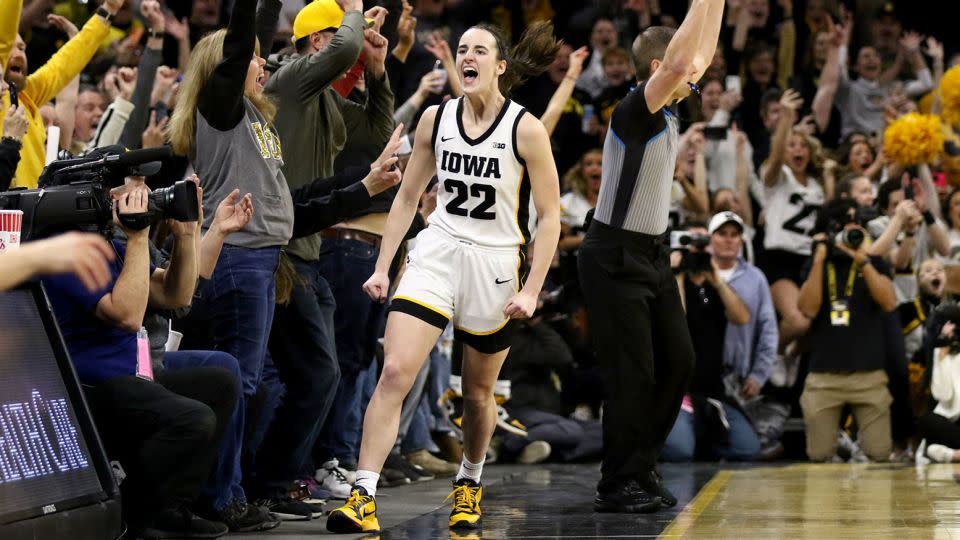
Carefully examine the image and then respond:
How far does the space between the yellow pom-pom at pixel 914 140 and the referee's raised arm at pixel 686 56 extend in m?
6.29

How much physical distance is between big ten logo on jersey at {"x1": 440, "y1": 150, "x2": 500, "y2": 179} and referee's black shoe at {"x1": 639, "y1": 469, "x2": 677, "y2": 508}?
173cm

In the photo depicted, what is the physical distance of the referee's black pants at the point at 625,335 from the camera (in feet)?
21.8

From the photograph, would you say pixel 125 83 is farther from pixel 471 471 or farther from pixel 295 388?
pixel 471 471

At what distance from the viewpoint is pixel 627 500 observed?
6.58 m

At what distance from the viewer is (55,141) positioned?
6613mm

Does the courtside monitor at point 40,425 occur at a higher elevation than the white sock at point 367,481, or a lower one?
higher

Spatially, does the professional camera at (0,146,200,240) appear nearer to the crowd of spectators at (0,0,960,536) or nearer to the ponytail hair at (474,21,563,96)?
the crowd of spectators at (0,0,960,536)

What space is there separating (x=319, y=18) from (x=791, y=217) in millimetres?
6643

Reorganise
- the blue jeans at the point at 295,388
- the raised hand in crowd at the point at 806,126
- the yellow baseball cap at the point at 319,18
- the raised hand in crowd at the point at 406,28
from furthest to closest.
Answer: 1. the raised hand in crowd at the point at 806,126
2. the raised hand in crowd at the point at 406,28
3. the yellow baseball cap at the point at 319,18
4. the blue jeans at the point at 295,388

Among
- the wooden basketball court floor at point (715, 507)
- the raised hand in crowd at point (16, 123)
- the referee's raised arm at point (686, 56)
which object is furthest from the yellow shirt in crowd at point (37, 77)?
the referee's raised arm at point (686, 56)

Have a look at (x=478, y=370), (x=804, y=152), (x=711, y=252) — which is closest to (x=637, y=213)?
(x=478, y=370)

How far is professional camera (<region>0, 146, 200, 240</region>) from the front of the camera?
463cm

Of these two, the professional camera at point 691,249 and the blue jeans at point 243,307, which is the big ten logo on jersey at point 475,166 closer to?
the blue jeans at point 243,307

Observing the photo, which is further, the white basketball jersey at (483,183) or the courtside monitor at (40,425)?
the white basketball jersey at (483,183)
